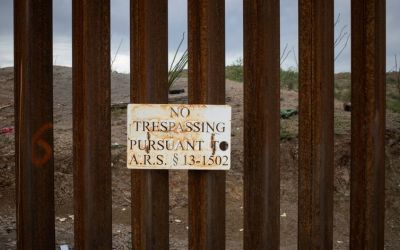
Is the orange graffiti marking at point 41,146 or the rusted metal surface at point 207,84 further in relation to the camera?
the orange graffiti marking at point 41,146

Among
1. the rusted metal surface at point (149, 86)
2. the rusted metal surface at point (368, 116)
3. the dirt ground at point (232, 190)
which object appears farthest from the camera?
the dirt ground at point (232, 190)

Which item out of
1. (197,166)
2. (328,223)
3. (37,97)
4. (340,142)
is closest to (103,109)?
(37,97)

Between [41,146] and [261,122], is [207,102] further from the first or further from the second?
[41,146]

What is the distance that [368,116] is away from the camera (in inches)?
71.9

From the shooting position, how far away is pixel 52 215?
189 centimetres

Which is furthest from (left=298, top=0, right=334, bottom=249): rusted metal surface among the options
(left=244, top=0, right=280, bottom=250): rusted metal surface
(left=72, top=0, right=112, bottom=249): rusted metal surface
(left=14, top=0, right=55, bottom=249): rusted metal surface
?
(left=14, top=0, right=55, bottom=249): rusted metal surface

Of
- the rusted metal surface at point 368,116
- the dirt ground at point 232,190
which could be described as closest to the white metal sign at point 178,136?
the rusted metal surface at point 368,116

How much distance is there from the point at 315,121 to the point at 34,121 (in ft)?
3.67

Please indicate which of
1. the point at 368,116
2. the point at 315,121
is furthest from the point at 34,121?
the point at 368,116

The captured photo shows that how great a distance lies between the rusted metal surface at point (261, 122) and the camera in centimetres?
175

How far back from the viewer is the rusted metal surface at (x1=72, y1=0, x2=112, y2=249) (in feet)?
5.69

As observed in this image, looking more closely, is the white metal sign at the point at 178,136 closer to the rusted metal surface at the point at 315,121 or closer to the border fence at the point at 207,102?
the border fence at the point at 207,102

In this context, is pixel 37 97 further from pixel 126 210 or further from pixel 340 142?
pixel 340 142

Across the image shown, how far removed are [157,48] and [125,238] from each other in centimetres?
180
